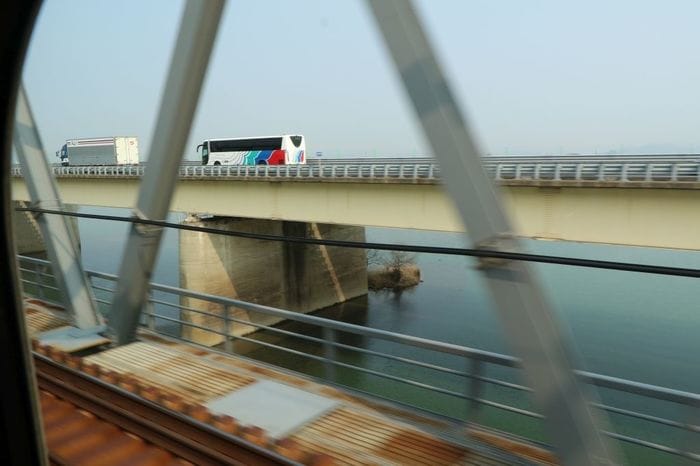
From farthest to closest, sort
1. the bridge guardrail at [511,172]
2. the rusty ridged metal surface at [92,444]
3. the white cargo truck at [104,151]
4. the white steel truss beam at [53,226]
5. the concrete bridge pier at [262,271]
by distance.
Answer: the white cargo truck at [104,151] → the concrete bridge pier at [262,271] → the bridge guardrail at [511,172] → the white steel truss beam at [53,226] → the rusty ridged metal surface at [92,444]

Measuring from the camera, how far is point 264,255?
23.4 metres

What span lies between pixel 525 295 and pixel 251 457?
1.57 meters

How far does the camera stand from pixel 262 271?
2323cm

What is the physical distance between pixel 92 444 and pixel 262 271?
20.6 meters

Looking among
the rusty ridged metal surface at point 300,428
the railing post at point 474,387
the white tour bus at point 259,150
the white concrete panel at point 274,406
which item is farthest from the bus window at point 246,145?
the railing post at point 474,387

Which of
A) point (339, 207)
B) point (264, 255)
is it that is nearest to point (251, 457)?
point (339, 207)

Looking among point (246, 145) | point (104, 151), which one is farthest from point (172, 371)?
point (104, 151)

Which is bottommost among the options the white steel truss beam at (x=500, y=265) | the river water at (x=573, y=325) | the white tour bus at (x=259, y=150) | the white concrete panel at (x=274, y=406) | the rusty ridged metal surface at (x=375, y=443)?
the river water at (x=573, y=325)

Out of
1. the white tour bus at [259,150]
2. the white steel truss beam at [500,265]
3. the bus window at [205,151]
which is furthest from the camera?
the bus window at [205,151]

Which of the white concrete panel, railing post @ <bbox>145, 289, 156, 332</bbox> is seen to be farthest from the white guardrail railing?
the white concrete panel

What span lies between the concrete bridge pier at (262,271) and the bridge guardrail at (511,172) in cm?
352

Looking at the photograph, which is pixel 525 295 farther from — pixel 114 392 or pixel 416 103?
pixel 114 392

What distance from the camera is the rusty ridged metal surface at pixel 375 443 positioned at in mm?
2762

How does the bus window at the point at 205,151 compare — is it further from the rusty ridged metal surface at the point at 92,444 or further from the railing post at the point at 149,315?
the rusty ridged metal surface at the point at 92,444
